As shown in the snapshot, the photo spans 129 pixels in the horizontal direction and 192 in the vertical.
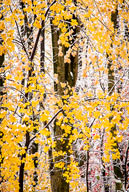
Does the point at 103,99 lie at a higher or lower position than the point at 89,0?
lower

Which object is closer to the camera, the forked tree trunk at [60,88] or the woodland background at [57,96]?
the woodland background at [57,96]

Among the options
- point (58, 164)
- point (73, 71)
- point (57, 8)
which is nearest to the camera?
point (57, 8)

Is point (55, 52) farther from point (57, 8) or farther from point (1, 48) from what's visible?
point (1, 48)

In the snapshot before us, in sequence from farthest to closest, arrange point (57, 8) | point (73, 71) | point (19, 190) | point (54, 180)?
point (73, 71) < point (54, 180) < point (19, 190) < point (57, 8)

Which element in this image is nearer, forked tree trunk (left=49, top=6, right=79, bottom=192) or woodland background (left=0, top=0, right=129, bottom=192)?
woodland background (left=0, top=0, right=129, bottom=192)

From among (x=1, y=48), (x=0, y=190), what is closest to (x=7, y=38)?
(x=1, y=48)

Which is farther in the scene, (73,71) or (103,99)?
(73,71)

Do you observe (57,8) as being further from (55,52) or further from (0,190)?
(0,190)

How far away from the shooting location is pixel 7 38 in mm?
2801

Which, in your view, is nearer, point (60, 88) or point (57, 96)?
point (57, 96)

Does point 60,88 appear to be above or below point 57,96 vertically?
above

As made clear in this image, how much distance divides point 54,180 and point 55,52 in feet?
9.83

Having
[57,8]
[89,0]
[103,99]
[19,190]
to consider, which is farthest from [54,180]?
[89,0]

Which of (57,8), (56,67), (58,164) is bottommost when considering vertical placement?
(58,164)
